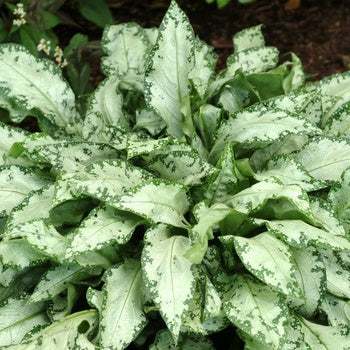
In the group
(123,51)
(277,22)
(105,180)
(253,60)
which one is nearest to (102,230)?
(105,180)

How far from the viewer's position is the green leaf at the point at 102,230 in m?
1.90

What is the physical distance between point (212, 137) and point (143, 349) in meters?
0.77

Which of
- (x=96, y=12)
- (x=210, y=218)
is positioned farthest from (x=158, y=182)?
(x=96, y=12)

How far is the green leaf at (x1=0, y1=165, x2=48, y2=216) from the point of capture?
218 centimetres

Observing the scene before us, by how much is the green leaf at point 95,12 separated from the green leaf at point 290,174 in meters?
1.65

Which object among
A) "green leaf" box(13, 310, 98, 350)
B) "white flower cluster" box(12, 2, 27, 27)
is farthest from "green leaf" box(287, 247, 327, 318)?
"white flower cluster" box(12, 2, 27, 27)

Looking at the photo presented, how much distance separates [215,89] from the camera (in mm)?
2391

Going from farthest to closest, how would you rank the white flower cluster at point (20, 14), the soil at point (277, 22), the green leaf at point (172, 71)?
the soil at point (277, 22) → the white flower cluster at point (20, 14) → the green leaf at point (172, 71)

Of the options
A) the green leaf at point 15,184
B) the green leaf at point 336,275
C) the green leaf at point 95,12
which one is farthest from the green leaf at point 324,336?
the green leaf at point 95,12

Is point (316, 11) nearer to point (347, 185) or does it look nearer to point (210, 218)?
point (347, 185)

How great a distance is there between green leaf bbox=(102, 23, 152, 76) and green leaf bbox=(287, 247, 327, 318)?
1.02 m

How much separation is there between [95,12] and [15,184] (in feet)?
5.03

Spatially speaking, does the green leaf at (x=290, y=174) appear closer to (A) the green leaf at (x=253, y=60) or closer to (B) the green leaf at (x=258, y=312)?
(B) the green leaf at (x=258, y=312)

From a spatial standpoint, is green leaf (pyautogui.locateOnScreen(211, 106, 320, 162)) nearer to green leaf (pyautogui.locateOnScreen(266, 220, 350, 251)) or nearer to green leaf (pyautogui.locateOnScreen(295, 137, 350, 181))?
green leaf (pyautogui.locateOnScreen(295, 137, 350, 181))
